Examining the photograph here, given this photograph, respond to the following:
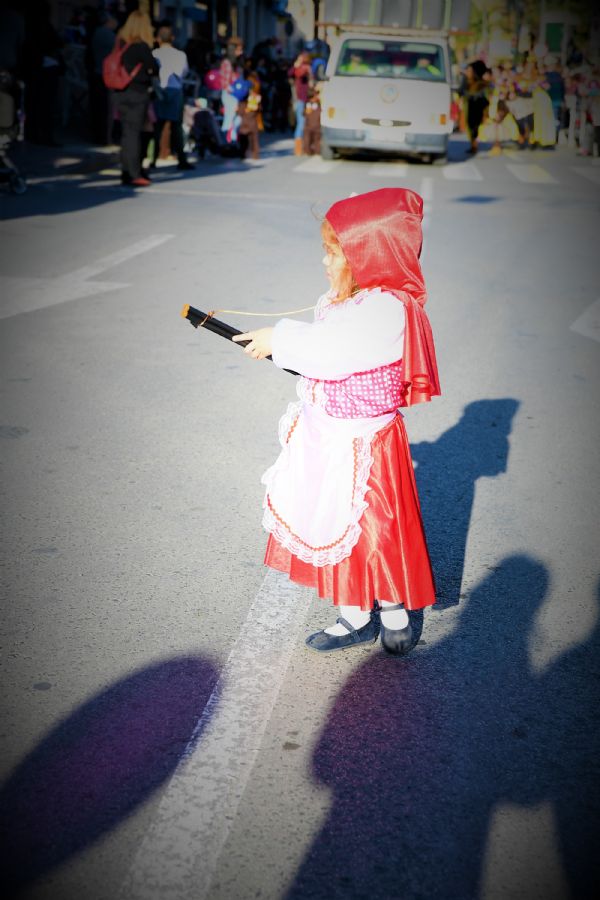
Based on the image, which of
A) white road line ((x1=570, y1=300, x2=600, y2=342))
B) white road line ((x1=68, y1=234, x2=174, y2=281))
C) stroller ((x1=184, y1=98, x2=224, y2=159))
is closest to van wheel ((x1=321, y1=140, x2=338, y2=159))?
stroller ((x1=184, y1=98, x2=224, y2=159))

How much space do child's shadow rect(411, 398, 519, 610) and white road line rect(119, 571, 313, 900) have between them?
600 millimetres

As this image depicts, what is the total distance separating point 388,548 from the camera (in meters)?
2.65

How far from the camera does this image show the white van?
17.2m

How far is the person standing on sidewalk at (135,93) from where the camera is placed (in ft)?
40.1

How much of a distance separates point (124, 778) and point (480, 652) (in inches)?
45.5

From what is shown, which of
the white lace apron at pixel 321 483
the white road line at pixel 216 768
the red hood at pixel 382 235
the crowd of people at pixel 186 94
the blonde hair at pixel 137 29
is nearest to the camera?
the white road line at pixel 216 768

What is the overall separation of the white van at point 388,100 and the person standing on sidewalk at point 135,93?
5125 millimetres

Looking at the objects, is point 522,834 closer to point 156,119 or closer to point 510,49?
point 156,119

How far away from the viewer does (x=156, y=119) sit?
15125mm

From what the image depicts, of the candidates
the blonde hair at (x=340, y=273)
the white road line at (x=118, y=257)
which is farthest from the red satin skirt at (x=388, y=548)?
the white road line at (x=118, y=257)

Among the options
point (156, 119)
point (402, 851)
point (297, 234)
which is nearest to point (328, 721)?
point (402, 851)

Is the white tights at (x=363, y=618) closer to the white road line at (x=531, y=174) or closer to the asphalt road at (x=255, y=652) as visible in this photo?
the asphalt road at (x=255, y=652)

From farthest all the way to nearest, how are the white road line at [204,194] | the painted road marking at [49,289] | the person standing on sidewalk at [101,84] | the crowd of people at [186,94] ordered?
the person standing on sidewalk at [101,84]
the crowd of people at [186,94]
the white road line at [204,194]
the painted road marking at [49,289]

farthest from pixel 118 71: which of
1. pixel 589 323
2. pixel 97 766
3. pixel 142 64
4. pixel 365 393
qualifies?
pixel 97 766
